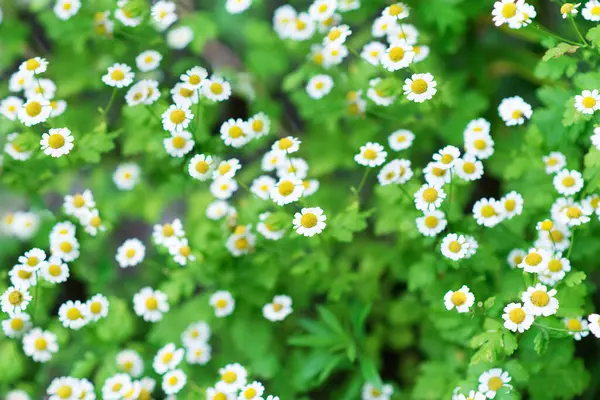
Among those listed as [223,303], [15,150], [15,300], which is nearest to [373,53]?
[223,303]

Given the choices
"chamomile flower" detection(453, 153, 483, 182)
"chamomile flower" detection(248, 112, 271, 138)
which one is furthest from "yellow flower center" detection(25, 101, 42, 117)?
"chamomile flower" detection(453, 153, 483, 182)

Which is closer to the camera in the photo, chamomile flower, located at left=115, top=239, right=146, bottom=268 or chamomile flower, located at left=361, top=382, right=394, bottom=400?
chamomile flower, located at left=115, top=239, right=146, bottom=268

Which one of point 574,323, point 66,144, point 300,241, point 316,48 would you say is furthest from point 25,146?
point 574,323

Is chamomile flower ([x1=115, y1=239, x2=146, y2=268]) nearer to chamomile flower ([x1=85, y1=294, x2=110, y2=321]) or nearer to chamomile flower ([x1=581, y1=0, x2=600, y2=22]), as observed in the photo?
chamomile flower ([x1=85, y1=294, x2=110, y2=321])

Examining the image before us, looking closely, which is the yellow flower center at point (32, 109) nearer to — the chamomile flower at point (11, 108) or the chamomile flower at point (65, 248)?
the chamomile flower at point (11, 108)

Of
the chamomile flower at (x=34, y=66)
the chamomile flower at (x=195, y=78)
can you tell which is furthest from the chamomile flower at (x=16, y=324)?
the chamomile flower at (x=195, y=78)

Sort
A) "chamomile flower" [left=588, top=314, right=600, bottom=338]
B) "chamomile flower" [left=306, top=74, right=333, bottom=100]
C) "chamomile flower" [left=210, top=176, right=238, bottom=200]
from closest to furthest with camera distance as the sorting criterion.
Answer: "chamomile flower" [left=588, top=314, right=600, bottom=338], "chamomile flower" [left=210, top=176, right=238, bottom=200], "chamomile flower" [left=306, top=74, right=333, bottom=100]

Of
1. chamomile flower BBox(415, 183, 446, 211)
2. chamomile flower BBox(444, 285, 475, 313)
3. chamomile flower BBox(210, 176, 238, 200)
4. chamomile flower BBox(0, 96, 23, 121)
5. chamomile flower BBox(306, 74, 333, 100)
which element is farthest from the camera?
chamomile flower BBox(306, 74, 333, 100)
